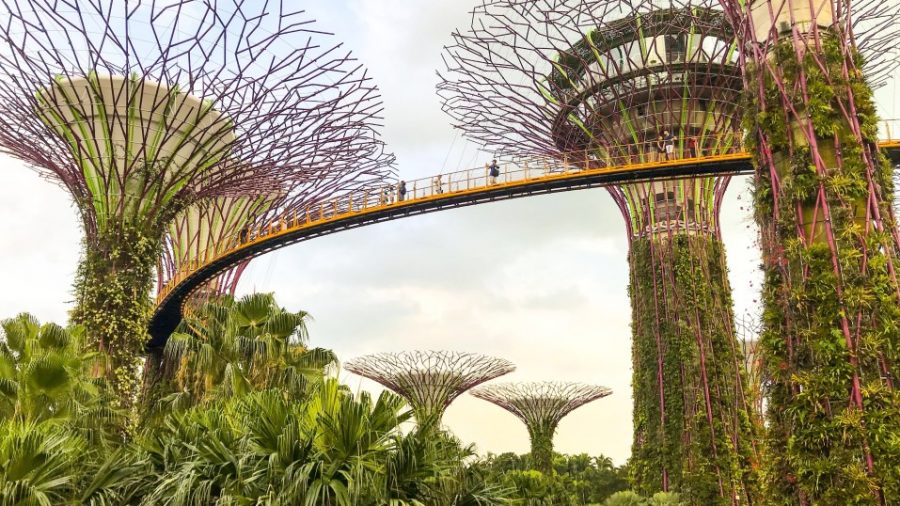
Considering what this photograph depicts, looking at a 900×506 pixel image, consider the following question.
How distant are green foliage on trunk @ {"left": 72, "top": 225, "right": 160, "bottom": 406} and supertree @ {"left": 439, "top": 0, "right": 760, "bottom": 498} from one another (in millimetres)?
13854

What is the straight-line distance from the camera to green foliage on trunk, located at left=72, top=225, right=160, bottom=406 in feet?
63.4

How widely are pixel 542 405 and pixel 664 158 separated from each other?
22811mm

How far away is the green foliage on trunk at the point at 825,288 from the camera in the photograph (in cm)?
911

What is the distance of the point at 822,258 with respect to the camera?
9898mm

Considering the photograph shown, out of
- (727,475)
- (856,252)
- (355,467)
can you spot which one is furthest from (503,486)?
(727,475)

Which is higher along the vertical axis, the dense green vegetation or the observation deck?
the observation deck

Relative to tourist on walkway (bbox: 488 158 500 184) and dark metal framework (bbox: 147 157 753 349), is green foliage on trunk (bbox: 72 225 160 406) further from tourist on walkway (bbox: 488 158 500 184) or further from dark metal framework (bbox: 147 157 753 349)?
tourist on walkway (bbox: 488 158 500 184)

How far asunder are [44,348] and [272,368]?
4701 millimetres

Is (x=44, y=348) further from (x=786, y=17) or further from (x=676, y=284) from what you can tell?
(x=676, y=284)

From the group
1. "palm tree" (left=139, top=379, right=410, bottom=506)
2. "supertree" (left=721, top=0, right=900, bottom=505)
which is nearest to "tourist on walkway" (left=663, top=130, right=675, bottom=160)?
"supertree" (left=721, top=0, right=900, bottom=505)

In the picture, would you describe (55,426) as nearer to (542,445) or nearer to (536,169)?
(536,169)

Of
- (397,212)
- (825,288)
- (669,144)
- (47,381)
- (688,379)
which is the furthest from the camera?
(669,144)

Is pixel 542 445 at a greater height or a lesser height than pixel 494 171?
lesser

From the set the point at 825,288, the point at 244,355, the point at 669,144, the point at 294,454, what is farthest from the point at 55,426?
the point at 669,144
